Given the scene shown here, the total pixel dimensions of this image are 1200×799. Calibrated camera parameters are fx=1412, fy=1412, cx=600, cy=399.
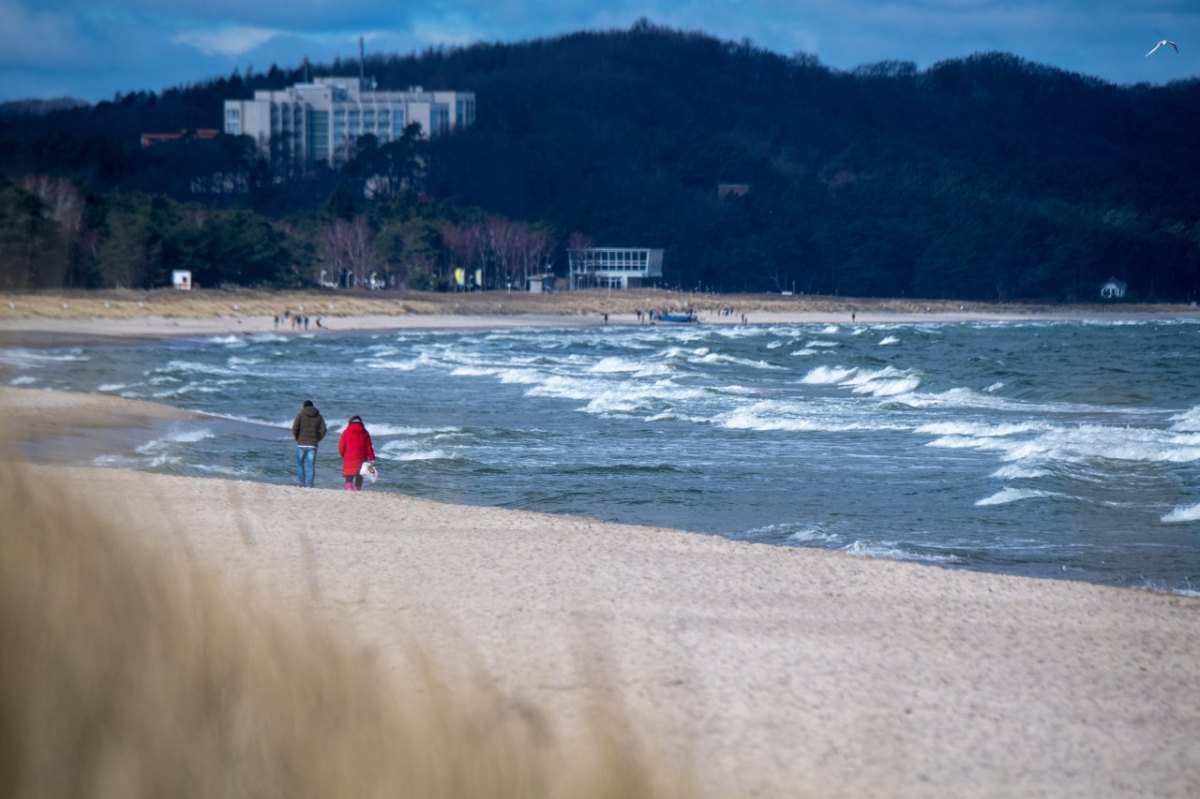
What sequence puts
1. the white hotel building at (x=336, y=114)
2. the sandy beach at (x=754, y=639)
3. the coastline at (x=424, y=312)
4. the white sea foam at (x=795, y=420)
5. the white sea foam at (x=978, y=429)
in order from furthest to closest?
the white hotel building at (x=336, y=114)
the coastline at (x=424, y=312)
the white sea foam at (x=795, y=420)
the white sea foam at (x=978, y=429)
the sandy beach at (x=754, y=639)

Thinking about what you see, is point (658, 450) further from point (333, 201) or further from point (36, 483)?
point (333, 201)

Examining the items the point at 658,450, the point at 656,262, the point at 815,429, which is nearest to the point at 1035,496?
the point at 658,450

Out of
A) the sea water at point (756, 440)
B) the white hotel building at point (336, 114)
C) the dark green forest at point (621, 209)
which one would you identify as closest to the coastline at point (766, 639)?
the sea water at point (756, 440)

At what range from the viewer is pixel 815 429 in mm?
26594

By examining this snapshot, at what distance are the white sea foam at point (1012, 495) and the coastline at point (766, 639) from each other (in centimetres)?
508

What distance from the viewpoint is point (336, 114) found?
183 meters

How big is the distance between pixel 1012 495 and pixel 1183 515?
2019mm

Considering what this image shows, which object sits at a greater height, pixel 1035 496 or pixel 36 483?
pixel 36 483

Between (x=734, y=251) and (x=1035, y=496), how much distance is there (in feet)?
425

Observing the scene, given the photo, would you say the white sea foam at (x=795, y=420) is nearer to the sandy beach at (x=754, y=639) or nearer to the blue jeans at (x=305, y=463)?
the blue jeans at (x=305, y=463)

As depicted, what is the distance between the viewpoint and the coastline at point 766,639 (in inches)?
239

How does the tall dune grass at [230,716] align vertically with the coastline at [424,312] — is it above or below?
above

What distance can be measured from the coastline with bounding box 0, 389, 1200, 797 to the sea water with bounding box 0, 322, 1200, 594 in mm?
2793

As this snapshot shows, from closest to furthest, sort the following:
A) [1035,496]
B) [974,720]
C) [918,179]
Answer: [974,720] → [1035,496] → [918,179]
